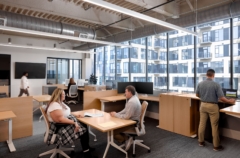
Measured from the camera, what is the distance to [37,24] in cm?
484

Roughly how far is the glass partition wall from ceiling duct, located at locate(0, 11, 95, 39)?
2.23 meters

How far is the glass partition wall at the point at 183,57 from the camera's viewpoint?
419cm

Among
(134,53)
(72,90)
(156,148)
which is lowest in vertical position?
(156,148)

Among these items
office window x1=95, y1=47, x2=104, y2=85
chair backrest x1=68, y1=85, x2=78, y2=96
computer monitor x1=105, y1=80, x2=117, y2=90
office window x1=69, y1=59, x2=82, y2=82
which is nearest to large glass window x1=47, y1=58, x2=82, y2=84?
office window x1=69, y1=59, x2=82, y2=82

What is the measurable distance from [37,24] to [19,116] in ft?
8.89

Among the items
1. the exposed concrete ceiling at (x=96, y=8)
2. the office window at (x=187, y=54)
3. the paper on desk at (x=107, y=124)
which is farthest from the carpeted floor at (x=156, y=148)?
the exposed concrete ceiling at (x=96, y=8)

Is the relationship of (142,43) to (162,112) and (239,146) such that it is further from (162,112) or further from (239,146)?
(239,146)

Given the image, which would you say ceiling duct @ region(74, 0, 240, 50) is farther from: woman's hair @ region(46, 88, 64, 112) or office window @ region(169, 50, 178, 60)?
woman's hair @ region(46, 88, 64, 112)

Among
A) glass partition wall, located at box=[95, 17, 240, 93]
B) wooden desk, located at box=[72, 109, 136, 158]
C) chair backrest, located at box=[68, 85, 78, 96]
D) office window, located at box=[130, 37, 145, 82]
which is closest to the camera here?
wooden desk, located at box=[72, 109, 136, 158]

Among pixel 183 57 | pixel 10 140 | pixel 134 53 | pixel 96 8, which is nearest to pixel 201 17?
pixel 183 57

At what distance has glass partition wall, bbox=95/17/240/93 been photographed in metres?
4.19

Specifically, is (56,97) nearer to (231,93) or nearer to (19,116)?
(19,116)

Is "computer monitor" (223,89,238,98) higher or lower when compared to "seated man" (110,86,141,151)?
higher

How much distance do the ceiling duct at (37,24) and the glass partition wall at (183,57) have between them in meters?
2.23
